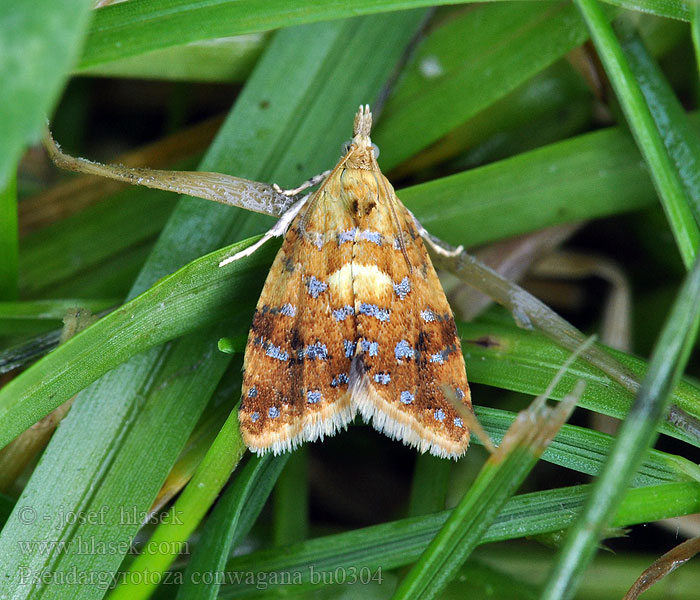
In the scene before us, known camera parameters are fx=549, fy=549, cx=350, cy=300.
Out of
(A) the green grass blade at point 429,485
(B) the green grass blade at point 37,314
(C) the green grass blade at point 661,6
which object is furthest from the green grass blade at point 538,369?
(B) the green grass blade at point 37,314

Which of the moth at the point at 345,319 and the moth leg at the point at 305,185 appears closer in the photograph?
the moth at the point at 345,319

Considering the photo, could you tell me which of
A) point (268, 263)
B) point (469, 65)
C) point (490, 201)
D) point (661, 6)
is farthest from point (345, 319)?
point (661, 6)

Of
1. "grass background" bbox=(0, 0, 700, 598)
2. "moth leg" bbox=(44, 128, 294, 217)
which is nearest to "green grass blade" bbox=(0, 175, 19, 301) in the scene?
"grass background" bbox=(0, 0, 700, 598)

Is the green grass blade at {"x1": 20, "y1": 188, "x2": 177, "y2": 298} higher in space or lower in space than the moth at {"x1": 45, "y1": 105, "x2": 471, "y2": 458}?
higher

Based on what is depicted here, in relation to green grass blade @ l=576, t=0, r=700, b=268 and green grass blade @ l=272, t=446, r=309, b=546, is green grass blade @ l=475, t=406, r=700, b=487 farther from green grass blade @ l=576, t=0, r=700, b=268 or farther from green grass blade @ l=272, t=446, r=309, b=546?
green grass blade @ l=272, t=446, r=309, b=546

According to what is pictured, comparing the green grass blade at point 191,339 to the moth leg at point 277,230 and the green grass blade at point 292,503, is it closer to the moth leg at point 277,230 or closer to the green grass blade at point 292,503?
the moth leg at point 277,230
